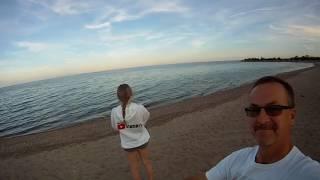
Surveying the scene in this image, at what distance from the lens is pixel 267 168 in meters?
1.95

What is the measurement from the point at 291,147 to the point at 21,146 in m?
15.6

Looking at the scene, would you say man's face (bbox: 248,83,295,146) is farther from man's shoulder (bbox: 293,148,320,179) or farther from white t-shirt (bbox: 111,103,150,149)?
white t-shirt (bbox: 111,103,150,149)

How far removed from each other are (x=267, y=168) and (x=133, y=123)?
149 inches

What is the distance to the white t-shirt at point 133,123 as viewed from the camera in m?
5.45

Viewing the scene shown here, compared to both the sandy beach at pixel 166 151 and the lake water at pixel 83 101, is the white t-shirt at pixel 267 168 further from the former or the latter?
the lake water at pixel 83 101

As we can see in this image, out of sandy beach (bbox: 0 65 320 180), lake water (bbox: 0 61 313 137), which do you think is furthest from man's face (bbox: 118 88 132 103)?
lake water (bbox: 0 61 313 137)

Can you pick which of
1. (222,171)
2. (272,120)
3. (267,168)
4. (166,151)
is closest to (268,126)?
(272,120)

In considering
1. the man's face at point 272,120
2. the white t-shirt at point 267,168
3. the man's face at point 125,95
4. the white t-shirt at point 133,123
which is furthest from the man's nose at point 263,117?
the white t-shirt at point 133,123

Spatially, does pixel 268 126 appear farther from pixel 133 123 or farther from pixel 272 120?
pixel 133 123

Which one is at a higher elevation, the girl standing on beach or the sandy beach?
the girl standing on beach

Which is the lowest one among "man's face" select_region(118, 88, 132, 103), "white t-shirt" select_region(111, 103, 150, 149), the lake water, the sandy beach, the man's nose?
the lake water

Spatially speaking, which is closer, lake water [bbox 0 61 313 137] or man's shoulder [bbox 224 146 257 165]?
man's shoulder [bbox 224 146 257 165]

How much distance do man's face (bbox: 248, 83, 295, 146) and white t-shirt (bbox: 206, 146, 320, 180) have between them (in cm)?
14

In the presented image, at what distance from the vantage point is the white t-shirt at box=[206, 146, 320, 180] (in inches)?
70.7
